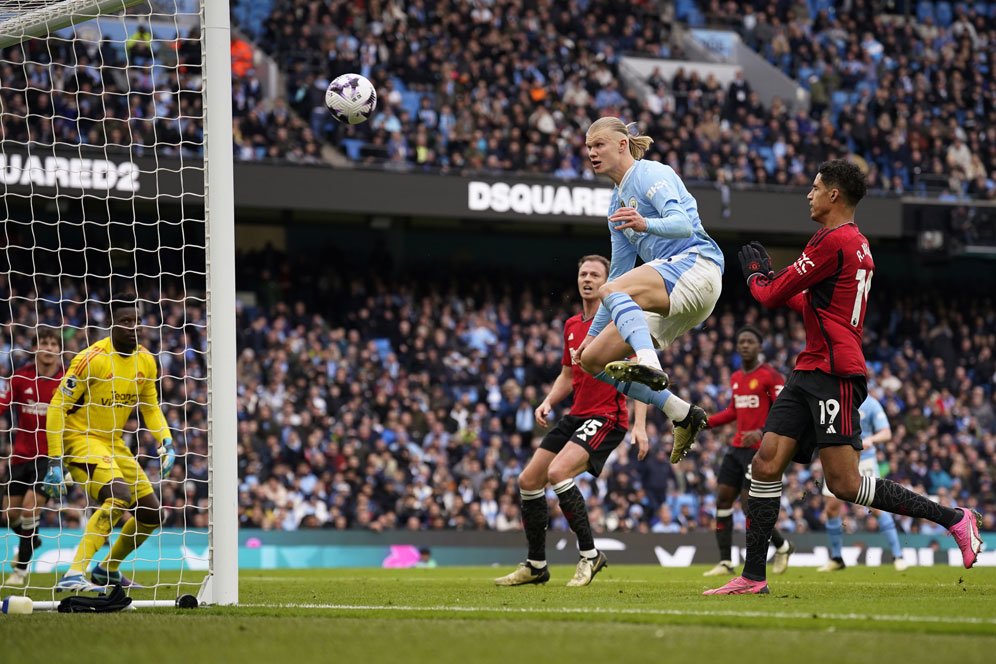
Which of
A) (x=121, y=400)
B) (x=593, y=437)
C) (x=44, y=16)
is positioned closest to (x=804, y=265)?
(x=593, y=437)

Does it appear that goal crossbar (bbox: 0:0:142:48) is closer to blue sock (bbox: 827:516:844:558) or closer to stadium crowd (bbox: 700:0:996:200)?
blue sock (bbox: 827:516:844:558)

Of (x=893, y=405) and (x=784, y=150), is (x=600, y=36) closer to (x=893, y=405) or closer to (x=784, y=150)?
(x=784, y=150)

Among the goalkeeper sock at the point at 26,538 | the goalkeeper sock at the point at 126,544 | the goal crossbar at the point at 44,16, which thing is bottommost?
the goalkeeper sock at the point at 26,538

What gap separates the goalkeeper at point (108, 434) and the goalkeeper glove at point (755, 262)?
4.32m

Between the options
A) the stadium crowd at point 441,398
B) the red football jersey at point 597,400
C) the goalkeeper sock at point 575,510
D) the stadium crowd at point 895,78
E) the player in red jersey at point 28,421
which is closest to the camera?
the goalkeeper sock at point 575,510

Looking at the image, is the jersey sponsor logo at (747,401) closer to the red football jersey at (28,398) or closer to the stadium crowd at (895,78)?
the red football jersey at (28,398)

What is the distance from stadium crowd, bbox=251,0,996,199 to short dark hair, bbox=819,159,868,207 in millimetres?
15898

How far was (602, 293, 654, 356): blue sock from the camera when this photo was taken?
7.40 meters

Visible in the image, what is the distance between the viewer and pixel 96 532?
946cm

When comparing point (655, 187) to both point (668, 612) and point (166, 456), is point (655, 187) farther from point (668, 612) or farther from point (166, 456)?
point (166, 456)

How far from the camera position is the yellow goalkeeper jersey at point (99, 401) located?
31.1ft

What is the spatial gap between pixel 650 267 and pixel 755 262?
0.65 metres

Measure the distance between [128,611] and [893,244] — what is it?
78.3 ft

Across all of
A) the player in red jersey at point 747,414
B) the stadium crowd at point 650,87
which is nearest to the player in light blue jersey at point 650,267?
the player in red jersey at point 747,414
